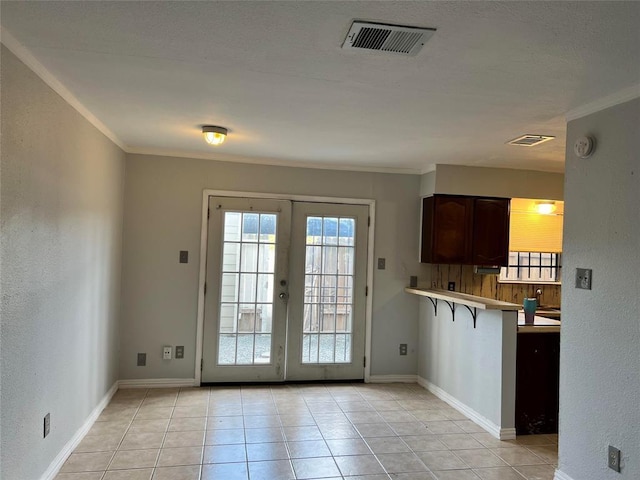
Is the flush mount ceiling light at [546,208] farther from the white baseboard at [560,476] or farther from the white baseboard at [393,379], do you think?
the white baseboard at [560,476]

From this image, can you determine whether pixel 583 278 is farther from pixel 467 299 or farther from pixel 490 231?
pixel 490 231

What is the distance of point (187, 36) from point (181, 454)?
2.50m

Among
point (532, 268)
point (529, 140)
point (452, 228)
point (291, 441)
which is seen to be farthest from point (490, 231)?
point (291, 441)

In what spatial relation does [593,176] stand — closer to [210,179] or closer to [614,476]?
[614,476]

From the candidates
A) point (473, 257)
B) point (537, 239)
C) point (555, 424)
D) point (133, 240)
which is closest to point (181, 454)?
point (133, 240)

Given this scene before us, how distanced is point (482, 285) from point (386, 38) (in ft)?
11.9

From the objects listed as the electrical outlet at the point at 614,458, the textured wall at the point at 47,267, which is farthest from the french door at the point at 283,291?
the electrical outlet at the point at 614,458

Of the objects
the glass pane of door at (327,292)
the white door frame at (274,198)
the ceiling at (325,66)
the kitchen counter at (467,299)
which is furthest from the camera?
the glass pane of door at (327,292)

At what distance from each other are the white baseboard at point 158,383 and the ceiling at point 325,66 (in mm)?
2329

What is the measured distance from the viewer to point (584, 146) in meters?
2.58

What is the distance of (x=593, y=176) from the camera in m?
2.56

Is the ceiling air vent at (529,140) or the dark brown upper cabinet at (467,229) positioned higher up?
the ceiling air vent at (529,140)

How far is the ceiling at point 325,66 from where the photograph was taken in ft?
5.49

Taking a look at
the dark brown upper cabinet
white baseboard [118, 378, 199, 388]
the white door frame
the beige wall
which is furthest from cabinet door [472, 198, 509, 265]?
white baseboard [118, 378, 199, 388]
